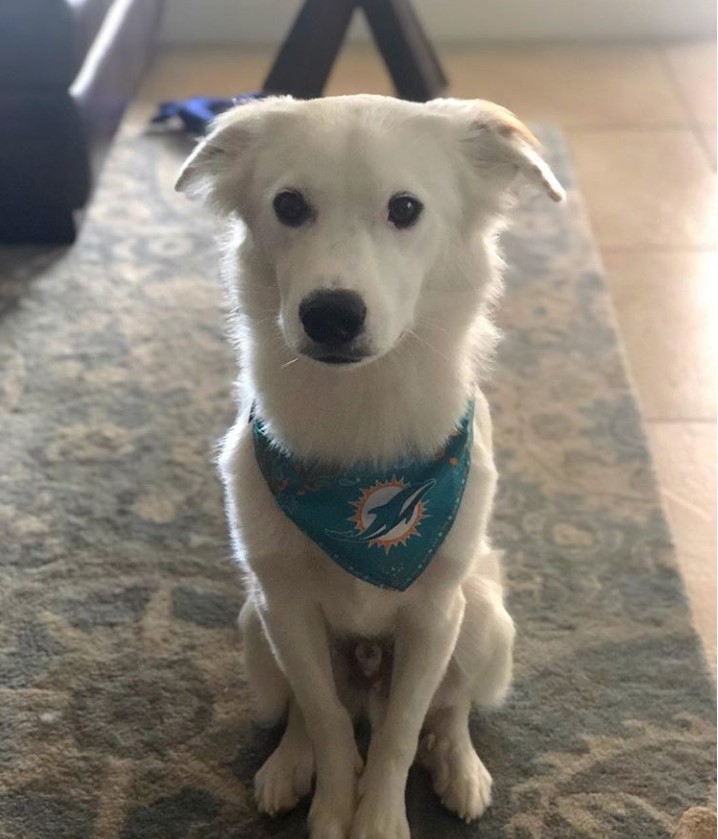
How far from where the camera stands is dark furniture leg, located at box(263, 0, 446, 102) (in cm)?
311

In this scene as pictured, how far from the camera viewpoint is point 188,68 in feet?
13.5

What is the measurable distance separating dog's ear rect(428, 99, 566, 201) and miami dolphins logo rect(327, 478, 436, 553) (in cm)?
42

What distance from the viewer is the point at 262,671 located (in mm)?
1572

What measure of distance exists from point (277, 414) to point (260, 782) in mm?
576

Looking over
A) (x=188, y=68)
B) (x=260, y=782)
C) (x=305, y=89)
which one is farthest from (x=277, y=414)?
(x=188, y=68)

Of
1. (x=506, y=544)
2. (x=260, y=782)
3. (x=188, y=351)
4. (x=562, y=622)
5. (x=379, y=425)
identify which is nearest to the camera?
(x=379, y=425)

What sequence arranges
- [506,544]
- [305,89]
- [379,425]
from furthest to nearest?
[305,89]
[506,544]
[379,425]

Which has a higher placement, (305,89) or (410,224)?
(410,224)

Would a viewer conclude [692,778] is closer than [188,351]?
Yes

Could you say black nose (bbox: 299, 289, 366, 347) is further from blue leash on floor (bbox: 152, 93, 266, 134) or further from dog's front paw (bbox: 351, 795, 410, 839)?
blue leash on floor (bbox: 152, 93, 266, 134)

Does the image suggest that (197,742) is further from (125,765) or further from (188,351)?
(188,351)

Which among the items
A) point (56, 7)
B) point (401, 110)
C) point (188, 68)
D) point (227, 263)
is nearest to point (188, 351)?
point (56, 7)

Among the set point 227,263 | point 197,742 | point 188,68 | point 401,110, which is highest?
point 401,110

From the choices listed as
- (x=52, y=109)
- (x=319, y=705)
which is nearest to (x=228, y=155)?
(x=319, y=705)
